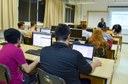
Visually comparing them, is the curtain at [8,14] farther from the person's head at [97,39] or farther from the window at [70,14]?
the window at [70,14]

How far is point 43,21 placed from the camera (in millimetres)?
7711

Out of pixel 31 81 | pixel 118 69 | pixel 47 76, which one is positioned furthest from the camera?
pixel 118 69

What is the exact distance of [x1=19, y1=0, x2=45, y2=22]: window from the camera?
264 inches

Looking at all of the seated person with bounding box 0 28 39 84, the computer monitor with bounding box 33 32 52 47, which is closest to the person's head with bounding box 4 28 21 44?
the seated person with bounding box 0 28 39 84

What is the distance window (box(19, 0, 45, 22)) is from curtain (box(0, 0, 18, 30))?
1.13m

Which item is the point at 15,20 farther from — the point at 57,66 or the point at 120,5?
the point at 120,5

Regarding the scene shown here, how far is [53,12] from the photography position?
7914 mm

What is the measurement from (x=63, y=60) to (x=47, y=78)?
0.23 meters

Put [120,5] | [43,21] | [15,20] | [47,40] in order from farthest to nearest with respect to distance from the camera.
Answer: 1. [120,5]
2. [43,21]
3. [15,20]
4. [47,40]

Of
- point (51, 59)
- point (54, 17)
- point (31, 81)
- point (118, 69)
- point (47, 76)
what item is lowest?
point (118, 69)

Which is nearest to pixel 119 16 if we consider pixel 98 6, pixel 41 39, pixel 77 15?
pixel 98 6

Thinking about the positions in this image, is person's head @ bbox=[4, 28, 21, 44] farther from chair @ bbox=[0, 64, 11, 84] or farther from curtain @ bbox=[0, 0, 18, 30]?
curtain @ bbox=[0, 0, 18, 30]

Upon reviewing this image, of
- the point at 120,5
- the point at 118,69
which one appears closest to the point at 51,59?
the point at 118,69

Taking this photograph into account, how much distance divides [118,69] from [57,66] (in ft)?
11.4
